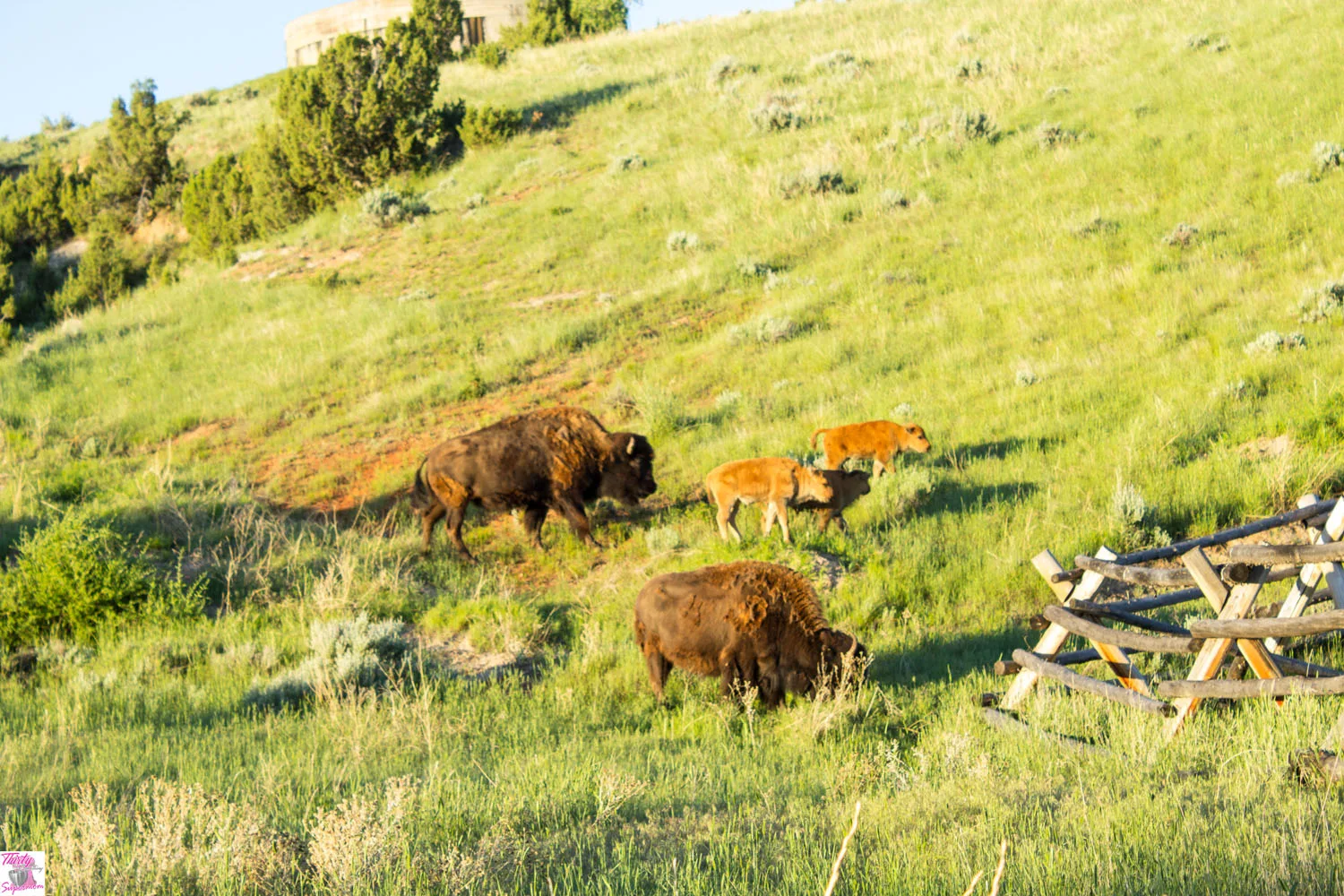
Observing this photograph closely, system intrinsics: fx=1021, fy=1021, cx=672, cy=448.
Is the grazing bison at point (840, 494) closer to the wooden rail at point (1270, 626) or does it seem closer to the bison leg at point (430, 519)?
the bison leg at point (430, 519)

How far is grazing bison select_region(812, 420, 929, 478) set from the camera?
11500 millimetres

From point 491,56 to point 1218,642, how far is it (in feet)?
137

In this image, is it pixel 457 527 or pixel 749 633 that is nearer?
pixel 749 633

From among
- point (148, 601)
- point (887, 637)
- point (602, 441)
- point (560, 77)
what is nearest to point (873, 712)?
point (887, 637)

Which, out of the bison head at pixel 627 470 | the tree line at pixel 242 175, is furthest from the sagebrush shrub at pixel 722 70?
the bison head at pixel 627 470

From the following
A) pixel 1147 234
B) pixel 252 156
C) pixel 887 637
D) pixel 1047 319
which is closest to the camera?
pixel 887 637

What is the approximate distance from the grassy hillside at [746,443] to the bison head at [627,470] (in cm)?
50

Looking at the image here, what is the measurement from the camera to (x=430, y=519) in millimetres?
11688

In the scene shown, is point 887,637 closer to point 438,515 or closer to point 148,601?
point 438,515

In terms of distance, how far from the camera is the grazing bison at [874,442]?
37.7ft

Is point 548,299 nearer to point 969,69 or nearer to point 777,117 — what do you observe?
point 777,117

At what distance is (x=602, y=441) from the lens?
11.4 metres

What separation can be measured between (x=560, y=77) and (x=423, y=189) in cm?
1177

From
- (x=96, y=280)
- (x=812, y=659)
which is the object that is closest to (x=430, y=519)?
(x=812, y=659)
